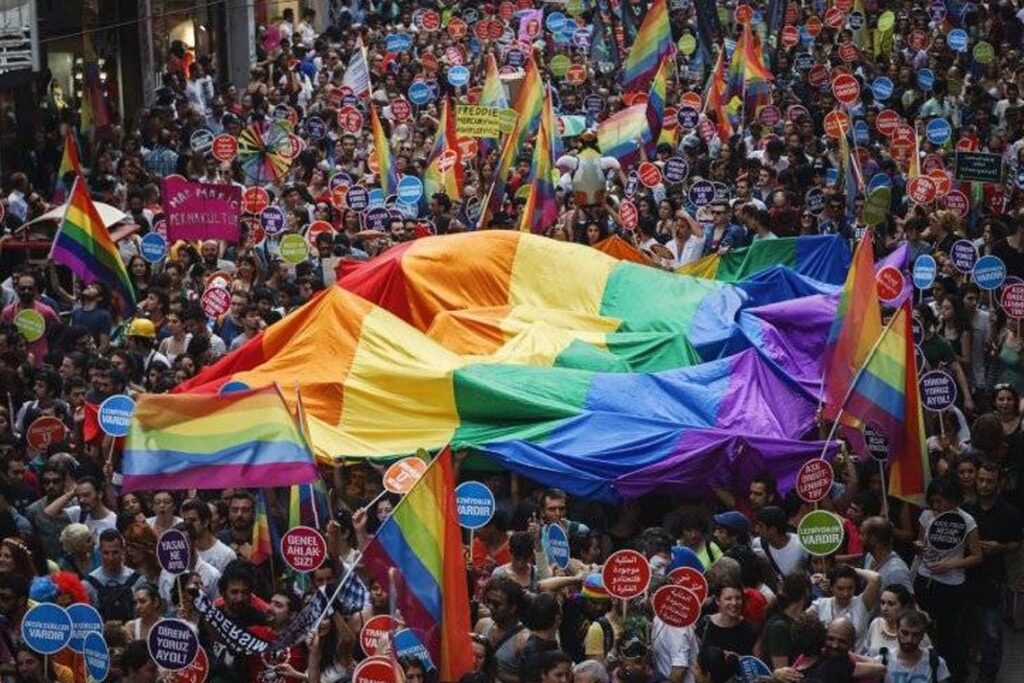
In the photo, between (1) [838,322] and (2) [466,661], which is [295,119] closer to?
(1) [838,322]

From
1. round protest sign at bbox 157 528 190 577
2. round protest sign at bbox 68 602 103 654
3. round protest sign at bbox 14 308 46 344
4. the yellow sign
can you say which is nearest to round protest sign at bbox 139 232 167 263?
round protest sign at bbox 14 308 46 344

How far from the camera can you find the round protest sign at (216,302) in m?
18.9

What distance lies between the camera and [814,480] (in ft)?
45.2

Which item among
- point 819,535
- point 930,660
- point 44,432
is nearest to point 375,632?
point 819,535

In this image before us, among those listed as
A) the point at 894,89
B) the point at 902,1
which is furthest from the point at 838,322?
the point at 902,1

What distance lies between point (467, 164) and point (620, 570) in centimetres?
1313

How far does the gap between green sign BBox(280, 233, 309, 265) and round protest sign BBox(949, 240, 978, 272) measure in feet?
17.0

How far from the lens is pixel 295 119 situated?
28.8 metres

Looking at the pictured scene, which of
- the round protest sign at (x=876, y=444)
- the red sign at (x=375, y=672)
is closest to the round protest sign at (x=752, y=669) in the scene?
the red sign at (x=375, y=672)

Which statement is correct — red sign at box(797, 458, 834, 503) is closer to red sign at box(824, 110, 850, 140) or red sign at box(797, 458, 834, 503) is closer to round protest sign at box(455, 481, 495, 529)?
round protest sign at box(455, 481, 495, 529)

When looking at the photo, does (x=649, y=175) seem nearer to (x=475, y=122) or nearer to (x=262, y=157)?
(x=475, y=122)

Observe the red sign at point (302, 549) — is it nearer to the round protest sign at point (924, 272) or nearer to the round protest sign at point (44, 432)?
the round protest sign at point (44, 432)

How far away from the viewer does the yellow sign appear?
79.6 ft

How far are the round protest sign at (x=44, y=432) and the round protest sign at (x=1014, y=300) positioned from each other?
636 centimetres
